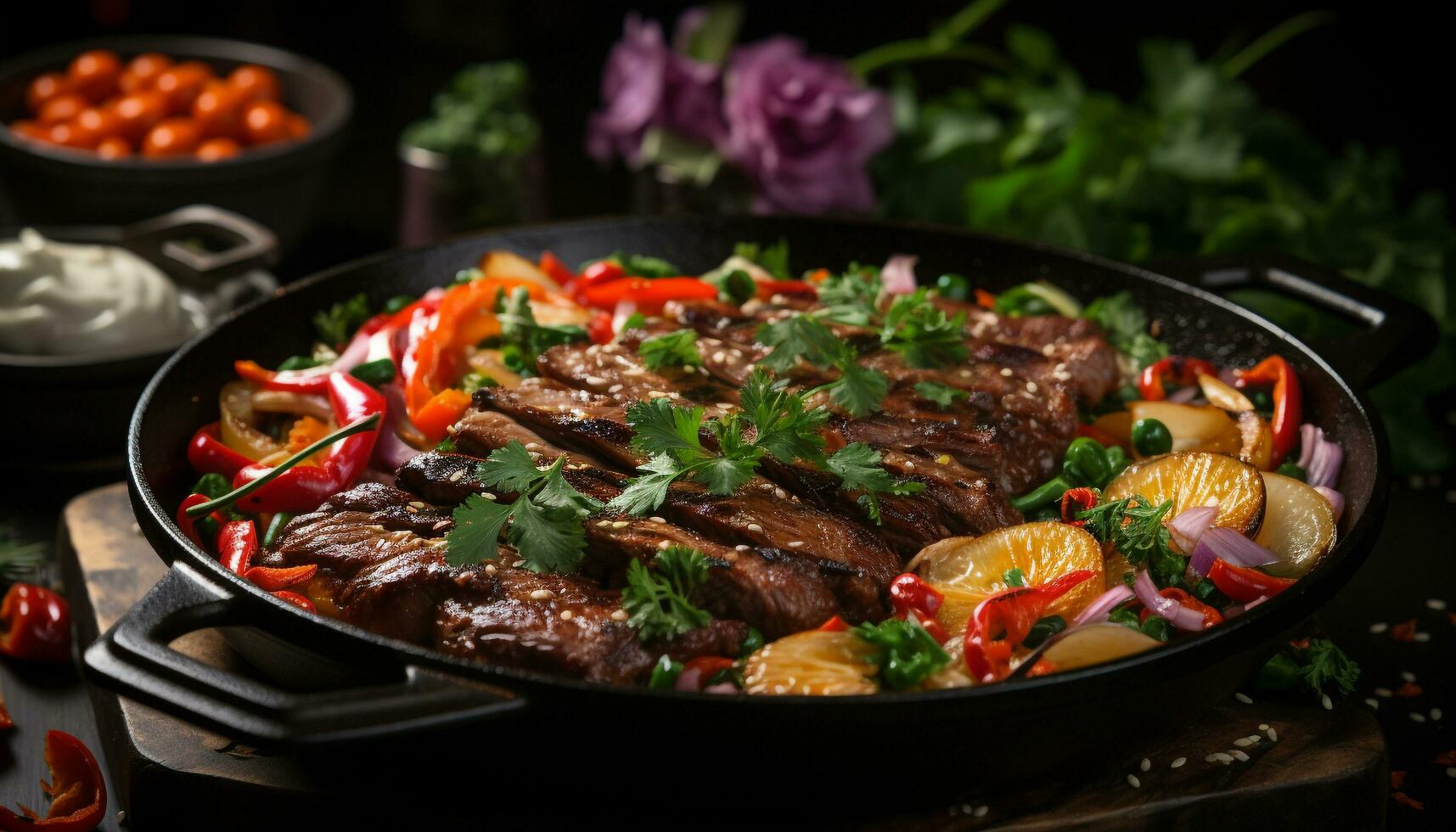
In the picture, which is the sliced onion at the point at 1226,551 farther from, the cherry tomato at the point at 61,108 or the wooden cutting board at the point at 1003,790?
the cherry tomato at the point at 61,108

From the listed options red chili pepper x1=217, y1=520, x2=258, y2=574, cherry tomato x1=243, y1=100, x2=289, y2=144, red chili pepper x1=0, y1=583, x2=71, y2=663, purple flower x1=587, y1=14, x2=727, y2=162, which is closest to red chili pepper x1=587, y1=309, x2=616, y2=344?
red chili pepper x1=217, y1=520, x2=258, y2=574

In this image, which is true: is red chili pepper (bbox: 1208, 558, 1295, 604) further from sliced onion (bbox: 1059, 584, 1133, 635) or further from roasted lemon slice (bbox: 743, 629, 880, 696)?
roasted lemon slice (bbox: 743, 629, 880, 696)

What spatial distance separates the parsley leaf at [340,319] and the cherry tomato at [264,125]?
2.54 meters

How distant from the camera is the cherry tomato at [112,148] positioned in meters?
6.71

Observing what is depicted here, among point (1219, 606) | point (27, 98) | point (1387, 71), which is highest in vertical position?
point (1387, 71)

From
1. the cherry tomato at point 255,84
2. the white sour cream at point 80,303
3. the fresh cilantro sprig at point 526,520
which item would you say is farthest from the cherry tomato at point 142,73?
the fresh cilantro sprig at point 526,520

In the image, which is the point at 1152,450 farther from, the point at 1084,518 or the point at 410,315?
the point at 410,315

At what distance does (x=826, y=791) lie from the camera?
2.89 metres

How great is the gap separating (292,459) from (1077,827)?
227cm

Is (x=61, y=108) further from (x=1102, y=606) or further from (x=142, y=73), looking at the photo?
(x=1102, y=606)

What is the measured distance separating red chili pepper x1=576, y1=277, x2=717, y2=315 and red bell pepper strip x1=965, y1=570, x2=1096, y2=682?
1.92 meters

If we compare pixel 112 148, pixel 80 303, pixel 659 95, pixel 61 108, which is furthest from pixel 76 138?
pixel 659 95

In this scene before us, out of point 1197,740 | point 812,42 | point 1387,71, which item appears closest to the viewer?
point 1197,740

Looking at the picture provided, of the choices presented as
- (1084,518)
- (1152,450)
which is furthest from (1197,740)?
(1152,450)
